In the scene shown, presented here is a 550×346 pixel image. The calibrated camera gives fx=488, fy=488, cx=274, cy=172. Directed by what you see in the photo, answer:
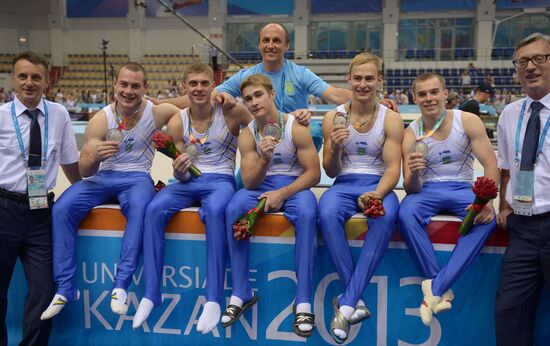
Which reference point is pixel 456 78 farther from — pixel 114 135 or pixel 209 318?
pixel 209 318

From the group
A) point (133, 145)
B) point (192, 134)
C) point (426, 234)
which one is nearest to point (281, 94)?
point (192, 134)

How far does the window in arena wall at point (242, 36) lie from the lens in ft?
82.4

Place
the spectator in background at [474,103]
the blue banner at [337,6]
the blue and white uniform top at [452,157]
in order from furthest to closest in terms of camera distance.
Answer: the blue banner at [337,6] < the spectator in background at [474,103] < the blue and white uniform top at [452,157]

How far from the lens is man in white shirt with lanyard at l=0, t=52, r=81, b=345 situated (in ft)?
8.52

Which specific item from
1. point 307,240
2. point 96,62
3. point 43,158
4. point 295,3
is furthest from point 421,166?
point 96,62


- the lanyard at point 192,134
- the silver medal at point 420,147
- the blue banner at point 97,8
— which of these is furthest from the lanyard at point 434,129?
the blue banner at point 97,8

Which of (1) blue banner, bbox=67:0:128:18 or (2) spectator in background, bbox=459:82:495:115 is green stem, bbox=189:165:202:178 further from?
(1) blue banner, bbox=67:0:128:18

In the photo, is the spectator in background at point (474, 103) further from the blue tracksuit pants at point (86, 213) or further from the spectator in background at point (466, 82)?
the spectator in background at point (466, 82)

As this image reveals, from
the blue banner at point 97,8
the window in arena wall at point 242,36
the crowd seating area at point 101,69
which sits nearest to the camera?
the crowd seating area at point 101,69

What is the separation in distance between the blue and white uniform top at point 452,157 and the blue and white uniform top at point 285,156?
0.71 meters

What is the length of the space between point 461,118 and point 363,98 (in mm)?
551

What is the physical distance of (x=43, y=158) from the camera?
268 centimetres

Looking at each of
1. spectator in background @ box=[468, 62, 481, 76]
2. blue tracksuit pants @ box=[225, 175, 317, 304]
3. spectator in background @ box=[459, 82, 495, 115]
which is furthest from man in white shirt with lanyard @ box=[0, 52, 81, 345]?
spectator in background @ box=[468, 62, 481, 76]

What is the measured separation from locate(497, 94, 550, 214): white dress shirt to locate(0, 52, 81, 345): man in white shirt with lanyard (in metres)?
2.40
